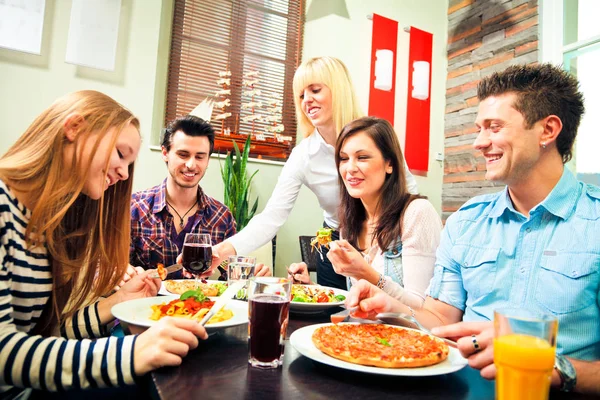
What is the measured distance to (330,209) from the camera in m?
2.90

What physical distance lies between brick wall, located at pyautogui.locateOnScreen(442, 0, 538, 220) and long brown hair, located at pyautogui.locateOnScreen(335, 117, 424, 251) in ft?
8.98

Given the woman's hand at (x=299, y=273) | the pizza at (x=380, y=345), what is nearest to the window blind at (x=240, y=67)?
the woman's hand at (x=299, y=273)

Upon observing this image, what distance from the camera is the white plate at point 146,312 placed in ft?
3.29

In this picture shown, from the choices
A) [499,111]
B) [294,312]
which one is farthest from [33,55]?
[499,111]

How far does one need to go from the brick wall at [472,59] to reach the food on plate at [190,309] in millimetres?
3987

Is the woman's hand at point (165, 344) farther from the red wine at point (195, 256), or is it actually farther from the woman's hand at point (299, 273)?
the woman's hand at point (299, 273)

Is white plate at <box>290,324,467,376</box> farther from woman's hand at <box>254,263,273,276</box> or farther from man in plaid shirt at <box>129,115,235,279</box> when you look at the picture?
man in plaid shirt at <box>129,115,235,279</box>

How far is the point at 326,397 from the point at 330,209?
2.22 m

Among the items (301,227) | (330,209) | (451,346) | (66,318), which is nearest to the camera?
(451,346)

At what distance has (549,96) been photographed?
138 centimetres

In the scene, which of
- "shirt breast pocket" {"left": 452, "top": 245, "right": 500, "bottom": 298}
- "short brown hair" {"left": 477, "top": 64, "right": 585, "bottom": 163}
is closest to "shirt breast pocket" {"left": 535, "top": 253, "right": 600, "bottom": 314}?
"shirt breast pocket" {"left": 452, "top": 245, "right": 500, "bottom": 298}

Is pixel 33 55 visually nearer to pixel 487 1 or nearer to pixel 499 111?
pixel 499 111

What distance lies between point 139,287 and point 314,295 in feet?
1.99

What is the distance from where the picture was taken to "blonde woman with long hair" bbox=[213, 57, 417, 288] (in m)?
2.63
